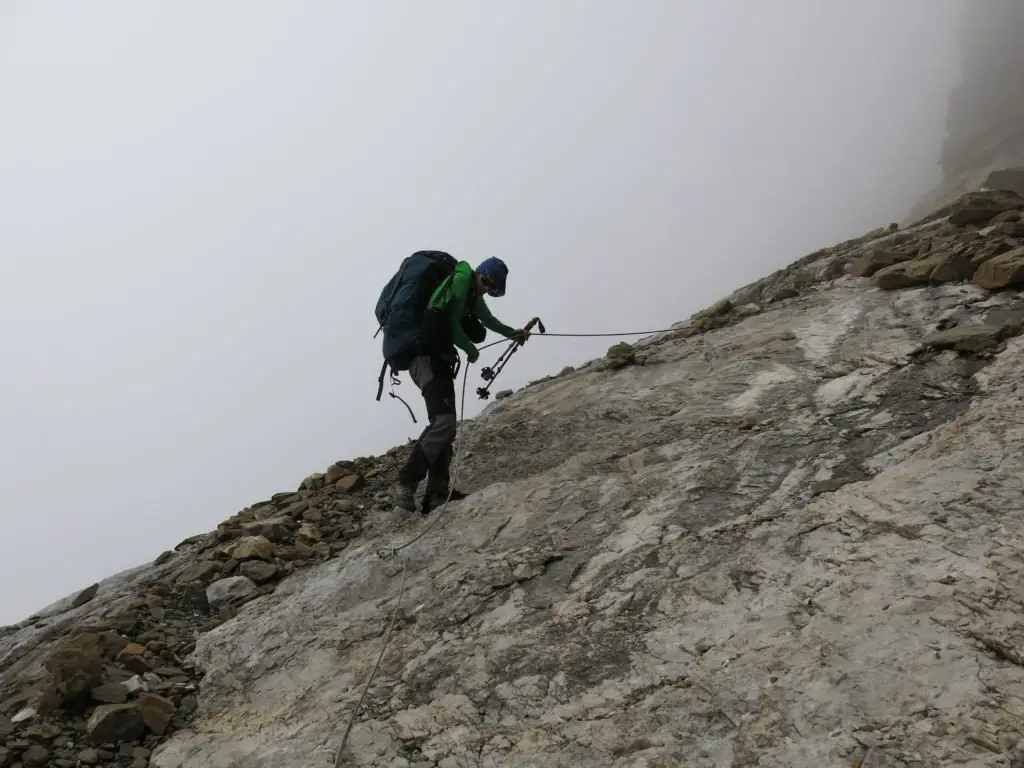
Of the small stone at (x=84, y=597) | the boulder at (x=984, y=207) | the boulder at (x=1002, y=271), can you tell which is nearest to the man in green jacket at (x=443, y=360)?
the small stone at (x=84, y=597)

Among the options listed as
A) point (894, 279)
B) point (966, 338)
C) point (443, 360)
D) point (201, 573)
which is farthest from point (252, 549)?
point (894, 279)

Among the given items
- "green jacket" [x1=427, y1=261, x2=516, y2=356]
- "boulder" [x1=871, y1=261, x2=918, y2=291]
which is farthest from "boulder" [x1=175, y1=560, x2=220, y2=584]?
"boulder" [x1=871, y1=261, x2=918, y2=291]

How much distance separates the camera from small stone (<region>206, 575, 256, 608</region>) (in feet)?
22.2

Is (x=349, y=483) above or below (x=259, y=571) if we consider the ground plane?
above

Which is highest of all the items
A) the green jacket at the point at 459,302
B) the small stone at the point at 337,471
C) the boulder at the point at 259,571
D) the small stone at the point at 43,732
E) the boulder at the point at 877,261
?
the green jacket at the point at 459,302

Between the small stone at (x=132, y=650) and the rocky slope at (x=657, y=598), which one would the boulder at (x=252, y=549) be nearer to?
the rocky slope at (x=657, y=598)

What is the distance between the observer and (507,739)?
400 cm

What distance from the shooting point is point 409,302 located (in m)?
7.59

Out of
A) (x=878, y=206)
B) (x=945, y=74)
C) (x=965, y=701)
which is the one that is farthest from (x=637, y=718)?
(x=945, y=74)

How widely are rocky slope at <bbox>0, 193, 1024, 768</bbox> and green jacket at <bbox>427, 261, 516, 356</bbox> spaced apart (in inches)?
69.3

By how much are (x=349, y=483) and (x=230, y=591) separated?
8.55ft

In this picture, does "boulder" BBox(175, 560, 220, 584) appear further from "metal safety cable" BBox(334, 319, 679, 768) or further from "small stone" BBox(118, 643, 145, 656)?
"metal safety cable" BBox(334, 319, 679, 768)

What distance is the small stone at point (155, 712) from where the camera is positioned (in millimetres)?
4852

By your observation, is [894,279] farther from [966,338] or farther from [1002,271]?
[966,338]
